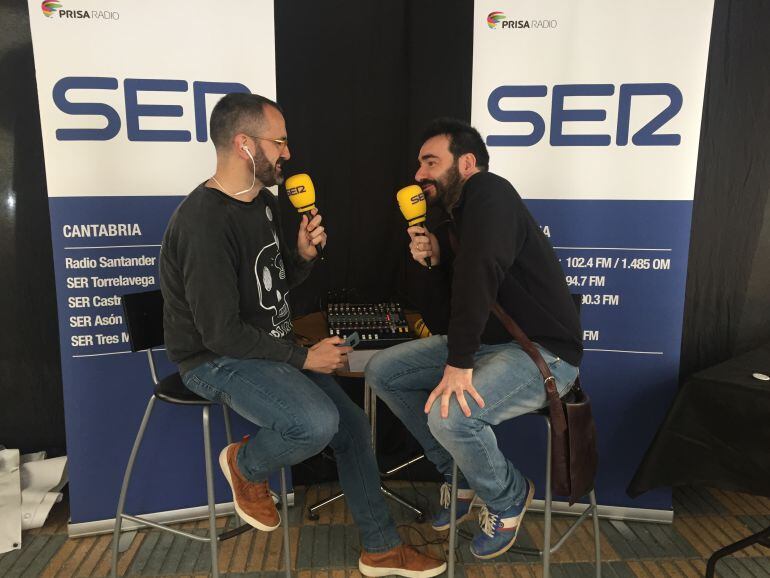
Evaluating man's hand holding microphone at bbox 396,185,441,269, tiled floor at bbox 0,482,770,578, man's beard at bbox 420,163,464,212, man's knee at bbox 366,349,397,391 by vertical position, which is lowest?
tiled floor at bbox 0,482,770,578

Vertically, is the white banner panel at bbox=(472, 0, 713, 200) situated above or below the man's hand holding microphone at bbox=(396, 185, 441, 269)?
above

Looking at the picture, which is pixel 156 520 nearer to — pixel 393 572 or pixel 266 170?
pixel 393 572

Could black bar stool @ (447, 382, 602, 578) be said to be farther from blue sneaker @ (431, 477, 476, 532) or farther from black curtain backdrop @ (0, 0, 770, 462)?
black curtain backdrop @ (0, 0, 770, 462)

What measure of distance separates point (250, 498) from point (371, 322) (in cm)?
81

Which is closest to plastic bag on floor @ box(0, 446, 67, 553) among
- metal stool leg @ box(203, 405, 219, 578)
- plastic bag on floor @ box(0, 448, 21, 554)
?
plastic bag on floor @ box(0, 448, 21, 554)

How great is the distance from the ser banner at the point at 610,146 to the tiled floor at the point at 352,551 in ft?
1.74

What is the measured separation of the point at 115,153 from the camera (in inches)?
84.5

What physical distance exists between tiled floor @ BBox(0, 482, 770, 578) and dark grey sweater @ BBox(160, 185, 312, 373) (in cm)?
88

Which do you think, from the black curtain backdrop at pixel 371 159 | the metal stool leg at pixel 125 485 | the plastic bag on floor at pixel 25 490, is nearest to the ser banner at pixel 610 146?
the black curtain backdrop at pixel 371 159

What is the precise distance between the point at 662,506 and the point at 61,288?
265 cm

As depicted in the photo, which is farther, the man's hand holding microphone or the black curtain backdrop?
the black curtain backdrop

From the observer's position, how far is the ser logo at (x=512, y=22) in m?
2.23

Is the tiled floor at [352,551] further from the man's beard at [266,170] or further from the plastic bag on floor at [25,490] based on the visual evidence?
the man's beard at [266,170]

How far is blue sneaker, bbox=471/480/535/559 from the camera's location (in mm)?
1751
